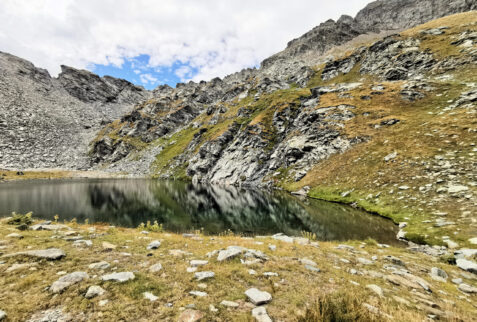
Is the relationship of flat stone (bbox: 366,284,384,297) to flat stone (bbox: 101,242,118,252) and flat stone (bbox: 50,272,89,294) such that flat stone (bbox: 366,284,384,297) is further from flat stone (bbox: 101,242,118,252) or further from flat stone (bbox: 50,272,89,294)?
flat stone (bbox: 101,242,118,252)

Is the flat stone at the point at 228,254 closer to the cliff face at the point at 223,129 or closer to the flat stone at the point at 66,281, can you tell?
the flat stone at the point at 66,281

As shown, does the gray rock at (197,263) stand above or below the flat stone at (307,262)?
above

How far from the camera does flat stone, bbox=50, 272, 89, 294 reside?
247 inches

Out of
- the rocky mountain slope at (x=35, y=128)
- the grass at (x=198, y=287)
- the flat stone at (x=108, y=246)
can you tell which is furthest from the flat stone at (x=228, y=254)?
the rocky mountain slope at (x=35, y=128)

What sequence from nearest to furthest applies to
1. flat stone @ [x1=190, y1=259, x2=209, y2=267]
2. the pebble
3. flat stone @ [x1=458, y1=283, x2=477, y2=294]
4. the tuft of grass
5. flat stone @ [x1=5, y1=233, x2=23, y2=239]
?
the tuft of grass → the pebble → flat stone @ [x1=190, y1=259, x2=209, y2=267] → flat stone @ [x1=458, y1=283, x2=477, y2=294] → flat stone @ [x1=5, y1=233, x2=23, y2=239]

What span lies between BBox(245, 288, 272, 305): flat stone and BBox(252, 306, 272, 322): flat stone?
26 centimetres

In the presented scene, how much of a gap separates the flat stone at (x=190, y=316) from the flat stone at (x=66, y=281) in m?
3.99

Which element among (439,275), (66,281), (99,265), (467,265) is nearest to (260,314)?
(66,281)

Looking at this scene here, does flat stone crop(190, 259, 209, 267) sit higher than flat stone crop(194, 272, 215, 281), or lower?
lower

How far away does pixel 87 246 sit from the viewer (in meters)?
10.9

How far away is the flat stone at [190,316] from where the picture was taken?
17.4 ft

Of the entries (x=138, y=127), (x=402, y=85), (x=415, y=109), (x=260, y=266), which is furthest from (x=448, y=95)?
(x=138, y=127)

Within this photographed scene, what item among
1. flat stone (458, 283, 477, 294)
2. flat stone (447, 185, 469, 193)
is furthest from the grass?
flat stone (447, 185, 469, 193)

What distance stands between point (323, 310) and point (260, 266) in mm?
4890
